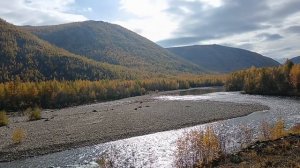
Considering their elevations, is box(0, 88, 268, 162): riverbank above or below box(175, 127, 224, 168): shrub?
below

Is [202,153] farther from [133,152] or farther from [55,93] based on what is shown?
[55,93]

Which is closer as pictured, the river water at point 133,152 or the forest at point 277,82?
the river water at point 133,152

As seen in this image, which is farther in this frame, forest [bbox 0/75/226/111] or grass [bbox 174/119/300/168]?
forest [bbox 0/75/226/111]

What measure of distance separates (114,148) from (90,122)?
73.0ft

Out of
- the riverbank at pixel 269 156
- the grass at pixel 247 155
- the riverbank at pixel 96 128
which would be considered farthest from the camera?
the riverbank at pixel 96 128

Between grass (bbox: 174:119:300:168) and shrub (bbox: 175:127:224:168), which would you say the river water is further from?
grass (bbox: 174:119:300:168)

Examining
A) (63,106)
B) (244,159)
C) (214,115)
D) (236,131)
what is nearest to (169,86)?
(63,106)

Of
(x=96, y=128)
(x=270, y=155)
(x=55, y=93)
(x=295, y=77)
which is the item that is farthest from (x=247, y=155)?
(x=55, y=93)

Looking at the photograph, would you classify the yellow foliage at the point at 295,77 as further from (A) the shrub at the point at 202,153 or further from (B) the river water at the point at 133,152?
(A) the shrub at the point at 202,153

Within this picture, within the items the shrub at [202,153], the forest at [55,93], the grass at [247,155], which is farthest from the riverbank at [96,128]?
the forest at [55,93]

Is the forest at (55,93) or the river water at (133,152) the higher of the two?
the forest at (55,93)

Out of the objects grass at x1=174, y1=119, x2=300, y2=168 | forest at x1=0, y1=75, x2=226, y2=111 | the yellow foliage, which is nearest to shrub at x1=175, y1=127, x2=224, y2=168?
grass at x1=174, y1=119, x2=300, y2=168

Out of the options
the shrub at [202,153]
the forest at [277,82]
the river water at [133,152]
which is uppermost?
the forest at [277,82]

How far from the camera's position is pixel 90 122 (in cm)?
6556
